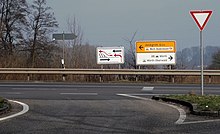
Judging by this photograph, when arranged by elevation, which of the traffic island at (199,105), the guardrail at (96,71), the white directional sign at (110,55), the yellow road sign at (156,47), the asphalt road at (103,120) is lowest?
the asphalt road at (103,120)

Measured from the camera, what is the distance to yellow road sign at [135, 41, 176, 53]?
99.7 ft

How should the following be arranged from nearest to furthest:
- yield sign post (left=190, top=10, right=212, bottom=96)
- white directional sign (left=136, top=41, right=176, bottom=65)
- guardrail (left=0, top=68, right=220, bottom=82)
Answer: yield sign post (left=190, top=10, right=212, bottom=96) < guardrail (left=0, top=68, right=220, bottom=82) < white directional sign (left=136, top=41, right=176, bottom=65)

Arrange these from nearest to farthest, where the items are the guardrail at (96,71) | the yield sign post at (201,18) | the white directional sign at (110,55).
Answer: the yield sign post at (201,18)
the guardrail at (96,71)
the white directional sign at (110,55)

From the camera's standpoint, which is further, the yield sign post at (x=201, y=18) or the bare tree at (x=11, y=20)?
the bare tree at (x=11, y=20)

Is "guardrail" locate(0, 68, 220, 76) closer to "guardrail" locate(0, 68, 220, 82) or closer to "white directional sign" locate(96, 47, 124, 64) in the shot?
"guardrail" locate(0, 68, 220, 82)

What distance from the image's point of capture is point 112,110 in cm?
1239

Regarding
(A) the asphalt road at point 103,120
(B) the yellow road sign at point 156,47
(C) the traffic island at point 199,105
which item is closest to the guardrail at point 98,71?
(B) the yellow road sign at point 156,47

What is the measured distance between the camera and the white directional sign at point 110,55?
3084 centimetres

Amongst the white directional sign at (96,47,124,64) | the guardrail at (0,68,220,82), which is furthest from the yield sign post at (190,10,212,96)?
the white directional sign at (96,47,124,64)

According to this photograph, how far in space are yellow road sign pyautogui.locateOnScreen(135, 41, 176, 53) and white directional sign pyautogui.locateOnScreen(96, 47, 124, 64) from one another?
134 centimetres

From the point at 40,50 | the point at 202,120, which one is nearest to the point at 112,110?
the point at 202,120

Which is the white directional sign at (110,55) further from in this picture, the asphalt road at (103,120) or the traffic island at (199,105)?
the asphalt road at (103,120)

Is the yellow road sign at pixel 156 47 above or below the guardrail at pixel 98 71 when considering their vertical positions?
above

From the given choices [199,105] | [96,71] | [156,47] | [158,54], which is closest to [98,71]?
[96,71]
